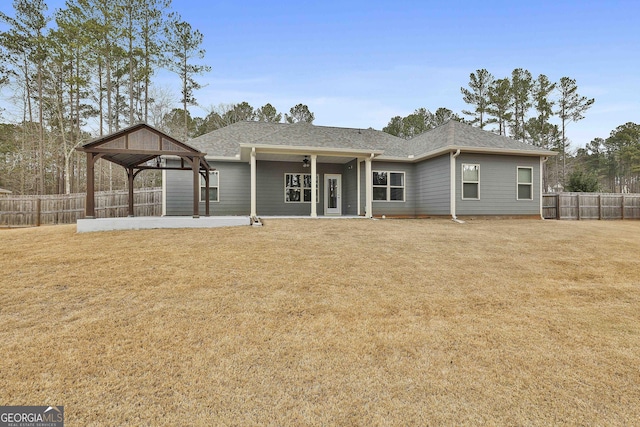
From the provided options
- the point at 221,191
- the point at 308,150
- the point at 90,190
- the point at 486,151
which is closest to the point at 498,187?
the point at 486,151

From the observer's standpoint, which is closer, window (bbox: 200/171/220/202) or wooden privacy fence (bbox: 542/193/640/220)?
window (bbox: 200/171/220/202)

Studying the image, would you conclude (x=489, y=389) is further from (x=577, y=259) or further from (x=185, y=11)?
(x=185, y=11)

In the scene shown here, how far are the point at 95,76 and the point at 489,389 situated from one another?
85.8ft

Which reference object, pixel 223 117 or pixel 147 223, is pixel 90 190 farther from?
pixel 223 117

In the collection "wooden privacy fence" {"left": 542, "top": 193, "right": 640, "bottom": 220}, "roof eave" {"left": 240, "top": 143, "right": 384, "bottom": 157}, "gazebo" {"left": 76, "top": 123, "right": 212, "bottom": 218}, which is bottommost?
"wooden privacy fence" {"left": 542, "top": 193, "right": 640, "bottom": 220}

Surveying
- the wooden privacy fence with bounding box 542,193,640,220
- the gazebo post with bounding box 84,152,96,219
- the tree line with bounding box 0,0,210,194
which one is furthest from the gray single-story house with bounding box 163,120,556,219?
the tree line with bounding box 0,0,210,194

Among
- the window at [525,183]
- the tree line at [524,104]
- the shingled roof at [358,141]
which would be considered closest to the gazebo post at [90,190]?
the shingled roof at [358,141]

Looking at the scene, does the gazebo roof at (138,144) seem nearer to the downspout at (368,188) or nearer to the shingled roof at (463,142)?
the downspout at (368,188)

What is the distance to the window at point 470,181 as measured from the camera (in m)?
12.5

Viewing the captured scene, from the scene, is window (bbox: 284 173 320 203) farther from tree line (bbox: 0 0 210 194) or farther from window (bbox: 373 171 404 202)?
tree line (bbox: 0 0 210 194)

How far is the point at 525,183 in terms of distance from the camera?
43.5 feet

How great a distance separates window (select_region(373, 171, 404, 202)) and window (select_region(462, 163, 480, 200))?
269cm

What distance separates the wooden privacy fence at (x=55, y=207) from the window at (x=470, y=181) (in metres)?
13.5

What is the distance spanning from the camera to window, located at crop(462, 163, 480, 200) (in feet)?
41.1
